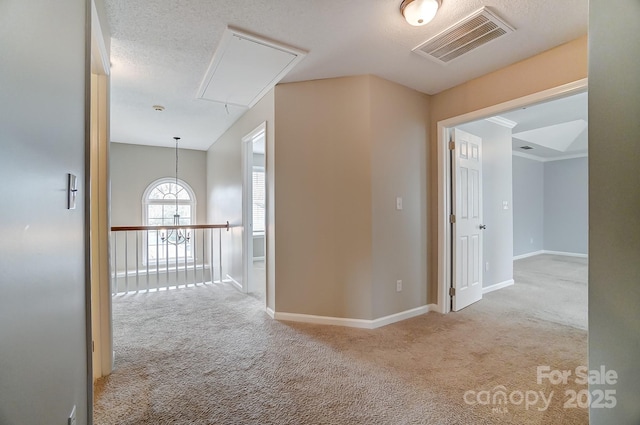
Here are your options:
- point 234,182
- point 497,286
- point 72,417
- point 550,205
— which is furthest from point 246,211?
point 550,205

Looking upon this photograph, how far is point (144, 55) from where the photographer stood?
2.25m

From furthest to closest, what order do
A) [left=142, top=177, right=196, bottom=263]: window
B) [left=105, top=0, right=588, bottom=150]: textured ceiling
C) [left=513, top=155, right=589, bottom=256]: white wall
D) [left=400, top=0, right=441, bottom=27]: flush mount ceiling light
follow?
[left=513, top=155, right=589, bottom=256]: white wall → [left=142, top=177, right=196, bottom=263]: window → [left=105, top=0, right=588, bottom=150]: textured ceiling → [left=400, top=0, right=441, bottom=27]: flush mount ceiling light

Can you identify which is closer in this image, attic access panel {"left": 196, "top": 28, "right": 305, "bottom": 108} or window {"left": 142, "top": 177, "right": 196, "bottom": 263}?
attic access panel {"left": 196, "top": 28, "right": 305, "bottom": 108}

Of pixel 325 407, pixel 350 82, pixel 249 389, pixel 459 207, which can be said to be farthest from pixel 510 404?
pixel 350 82

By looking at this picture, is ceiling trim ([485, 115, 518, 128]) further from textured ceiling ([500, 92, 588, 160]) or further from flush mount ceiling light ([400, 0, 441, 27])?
flush mount ceiling light ([400, 0, 441, 27])

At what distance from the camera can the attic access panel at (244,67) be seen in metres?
2.05

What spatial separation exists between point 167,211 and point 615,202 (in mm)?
6789

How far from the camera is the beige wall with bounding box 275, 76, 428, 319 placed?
103 inches

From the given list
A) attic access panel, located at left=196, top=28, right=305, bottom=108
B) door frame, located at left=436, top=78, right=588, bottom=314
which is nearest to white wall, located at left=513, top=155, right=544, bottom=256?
door frame, located at left=436, top=78, right=588, bottom=314

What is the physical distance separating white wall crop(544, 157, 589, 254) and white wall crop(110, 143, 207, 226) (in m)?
9.15

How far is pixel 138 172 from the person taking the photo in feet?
18.4

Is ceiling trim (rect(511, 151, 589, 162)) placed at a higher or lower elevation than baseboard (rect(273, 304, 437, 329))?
higher

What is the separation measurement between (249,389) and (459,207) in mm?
2785

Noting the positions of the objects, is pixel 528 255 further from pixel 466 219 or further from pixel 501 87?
pixel 501 87
